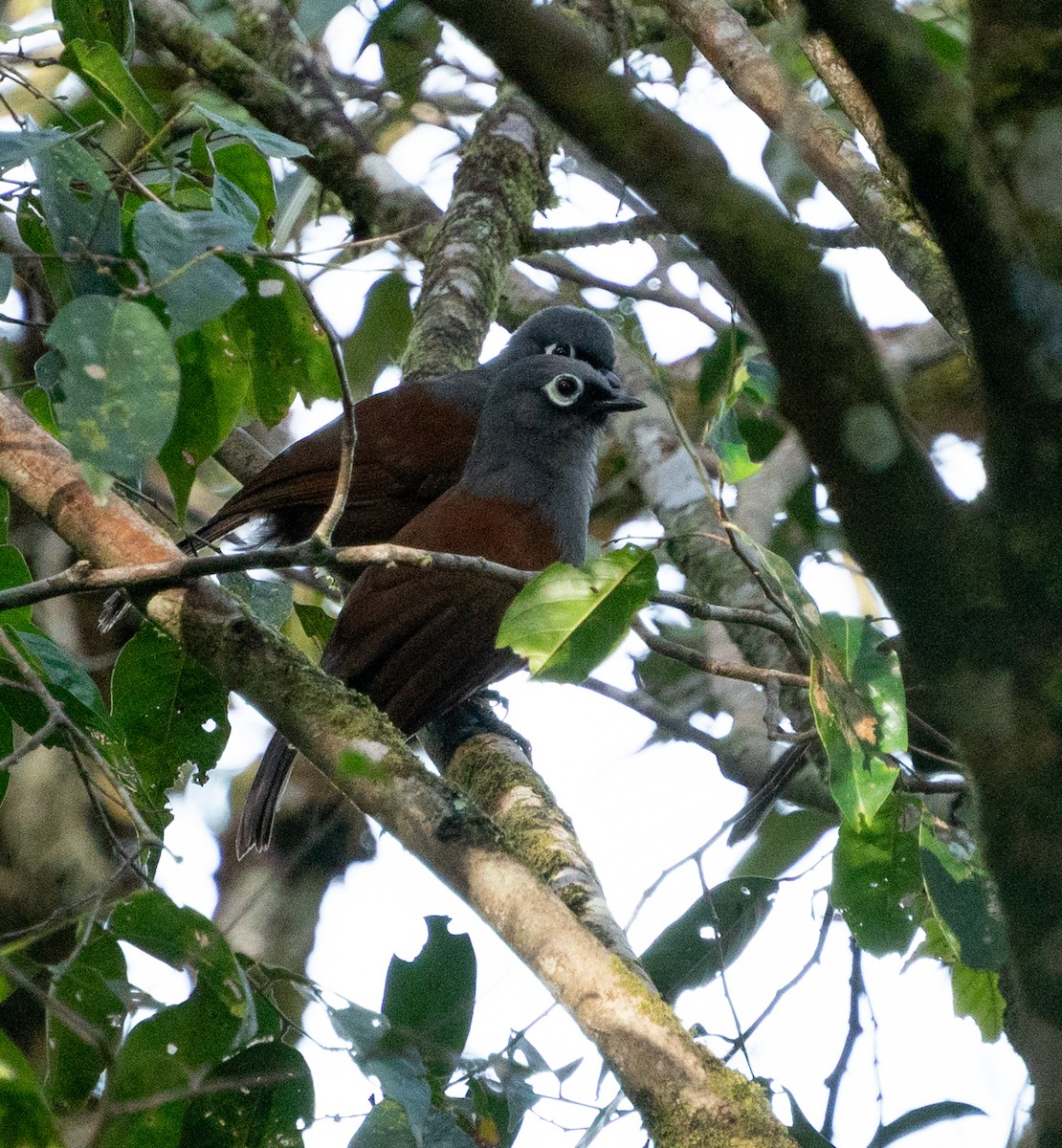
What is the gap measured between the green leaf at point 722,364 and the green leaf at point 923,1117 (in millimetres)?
1250

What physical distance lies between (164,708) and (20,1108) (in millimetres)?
1279

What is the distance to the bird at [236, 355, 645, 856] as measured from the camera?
11.8 feet

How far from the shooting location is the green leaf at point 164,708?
2.58 m

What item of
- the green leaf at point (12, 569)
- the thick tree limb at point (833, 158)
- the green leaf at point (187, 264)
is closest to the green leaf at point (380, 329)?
the thick tree limb at point (833, 158)

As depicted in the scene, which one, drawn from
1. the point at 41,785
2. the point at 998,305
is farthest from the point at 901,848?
the point at 41,785

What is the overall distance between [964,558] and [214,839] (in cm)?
502

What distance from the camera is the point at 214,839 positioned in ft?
18.8

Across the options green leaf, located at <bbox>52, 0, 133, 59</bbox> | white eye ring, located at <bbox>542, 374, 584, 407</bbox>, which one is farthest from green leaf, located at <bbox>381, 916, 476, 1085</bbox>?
white eye ring, located at <bbox>542, 374, 584, 407</bbox>

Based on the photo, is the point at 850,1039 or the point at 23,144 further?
the point at 850,1039

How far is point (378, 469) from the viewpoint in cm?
439

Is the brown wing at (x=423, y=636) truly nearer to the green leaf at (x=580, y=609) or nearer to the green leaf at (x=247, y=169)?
the green leaf at (x=247, y=169)

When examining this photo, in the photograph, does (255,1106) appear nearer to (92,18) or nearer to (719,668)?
(719,668)

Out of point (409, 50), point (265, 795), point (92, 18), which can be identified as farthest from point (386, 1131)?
point (409, 50)

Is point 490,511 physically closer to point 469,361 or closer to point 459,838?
point 469,361
